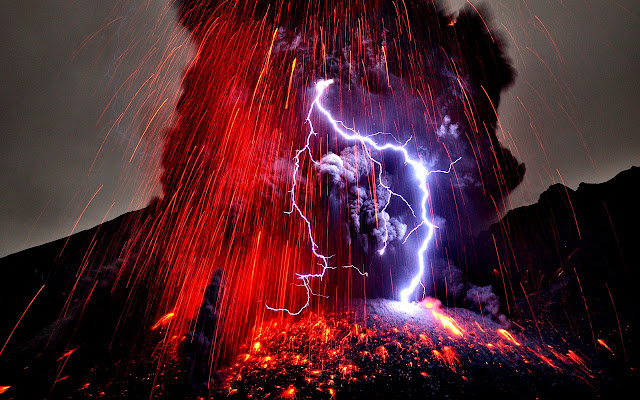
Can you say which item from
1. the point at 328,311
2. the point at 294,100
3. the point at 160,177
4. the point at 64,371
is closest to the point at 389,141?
the point at 294,100

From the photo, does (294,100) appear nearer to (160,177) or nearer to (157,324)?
(160,177)

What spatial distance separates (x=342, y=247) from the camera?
37.7 ft

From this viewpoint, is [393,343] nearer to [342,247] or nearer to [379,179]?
[342,247]

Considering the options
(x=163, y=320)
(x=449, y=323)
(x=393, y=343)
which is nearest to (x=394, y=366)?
(x=393, y=343)

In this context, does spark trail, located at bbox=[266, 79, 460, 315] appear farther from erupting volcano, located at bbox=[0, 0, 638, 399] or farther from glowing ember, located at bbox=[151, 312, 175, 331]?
glowing ember, located at bbox=[151, 312, 175, 331]

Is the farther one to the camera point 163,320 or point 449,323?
point 449,323

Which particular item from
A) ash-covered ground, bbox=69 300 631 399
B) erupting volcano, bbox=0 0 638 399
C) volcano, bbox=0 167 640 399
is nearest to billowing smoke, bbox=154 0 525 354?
erupting volcano, bbox=0 0 638 399

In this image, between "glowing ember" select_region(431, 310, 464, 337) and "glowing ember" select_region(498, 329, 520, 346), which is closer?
"glowing ember" select_region(498, 329, 520, 346)

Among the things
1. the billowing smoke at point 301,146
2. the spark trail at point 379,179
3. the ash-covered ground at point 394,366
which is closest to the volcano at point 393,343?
the ash-covered ground at point 394,366

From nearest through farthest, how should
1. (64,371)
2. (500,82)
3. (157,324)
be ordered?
(64,371), (157,324), (500,82)

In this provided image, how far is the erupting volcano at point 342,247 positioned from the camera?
6.31 m

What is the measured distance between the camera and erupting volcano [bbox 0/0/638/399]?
6.31m

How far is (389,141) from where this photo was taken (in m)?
12.7

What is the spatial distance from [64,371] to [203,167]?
9018 millimetres
